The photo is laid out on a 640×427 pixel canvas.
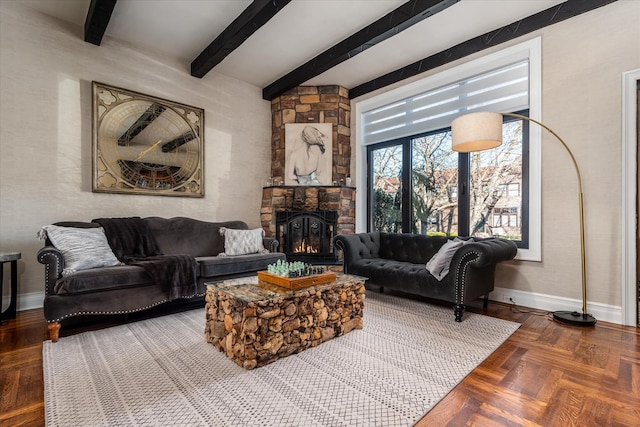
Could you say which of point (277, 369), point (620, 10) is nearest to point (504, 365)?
point (277, 369)

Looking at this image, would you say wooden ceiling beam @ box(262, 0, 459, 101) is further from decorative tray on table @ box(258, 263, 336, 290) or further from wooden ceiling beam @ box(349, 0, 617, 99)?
decorative tray on table @ box(258, 263, 336, 290)

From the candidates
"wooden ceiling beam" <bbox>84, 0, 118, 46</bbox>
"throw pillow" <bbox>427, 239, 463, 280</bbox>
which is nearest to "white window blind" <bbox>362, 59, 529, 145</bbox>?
"throw pillow" <bbox>427, 239, 463, 280</bbox>

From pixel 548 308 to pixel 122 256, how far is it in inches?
174

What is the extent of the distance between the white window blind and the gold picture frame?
8.89ft

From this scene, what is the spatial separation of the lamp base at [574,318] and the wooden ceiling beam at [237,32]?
3.85 meters

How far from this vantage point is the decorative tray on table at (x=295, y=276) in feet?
7.42

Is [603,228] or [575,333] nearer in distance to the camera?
[575,333]

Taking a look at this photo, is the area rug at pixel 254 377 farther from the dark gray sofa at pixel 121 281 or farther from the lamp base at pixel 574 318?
the lamp base at pixel 574 318

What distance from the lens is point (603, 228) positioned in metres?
2.88

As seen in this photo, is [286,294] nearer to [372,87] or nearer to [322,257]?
[322,257]

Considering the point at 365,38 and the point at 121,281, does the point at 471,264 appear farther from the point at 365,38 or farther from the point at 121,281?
the point at 121,281

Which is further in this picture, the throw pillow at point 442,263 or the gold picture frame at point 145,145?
the gold picture frame at point 145,145

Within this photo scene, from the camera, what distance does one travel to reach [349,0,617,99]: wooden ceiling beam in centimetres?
303

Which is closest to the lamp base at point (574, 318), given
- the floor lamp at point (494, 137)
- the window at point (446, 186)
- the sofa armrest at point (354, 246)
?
the floor lamp at point (494, 137)
